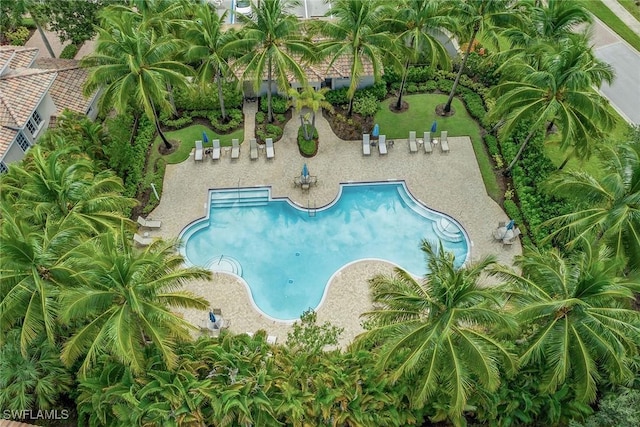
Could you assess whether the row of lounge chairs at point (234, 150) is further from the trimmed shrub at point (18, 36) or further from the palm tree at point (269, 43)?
the trimmed shrub at point (18, 36)

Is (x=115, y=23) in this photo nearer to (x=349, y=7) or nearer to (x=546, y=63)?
(x=349, y=7)

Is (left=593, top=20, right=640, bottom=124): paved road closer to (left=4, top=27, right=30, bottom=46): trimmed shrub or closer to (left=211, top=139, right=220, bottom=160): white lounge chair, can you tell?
(left=211, top=139, right=220, bottom=160): white lounge chair

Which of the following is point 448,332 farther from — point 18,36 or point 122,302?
point 18,36

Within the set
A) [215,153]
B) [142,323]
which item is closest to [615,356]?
[142,323]

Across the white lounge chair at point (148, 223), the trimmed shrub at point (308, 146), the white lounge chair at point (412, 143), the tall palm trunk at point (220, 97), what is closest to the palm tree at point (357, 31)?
the trimmed shrub at point (308, 146)

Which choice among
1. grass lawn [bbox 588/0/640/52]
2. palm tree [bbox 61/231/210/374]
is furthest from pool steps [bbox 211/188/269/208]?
grass lawn [bbox 588/0/640/52]

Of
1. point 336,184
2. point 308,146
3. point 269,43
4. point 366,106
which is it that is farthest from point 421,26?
point 336,184
